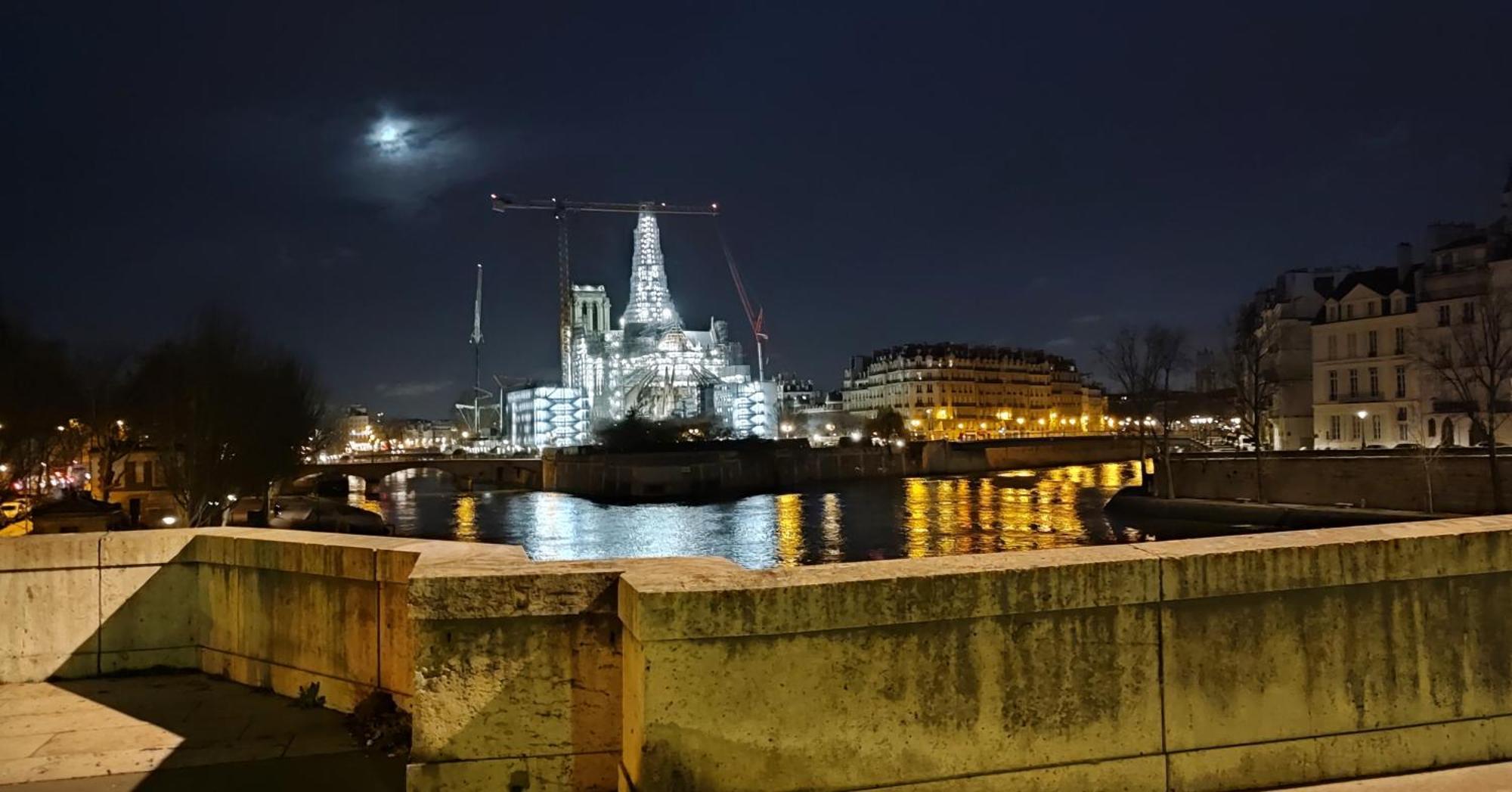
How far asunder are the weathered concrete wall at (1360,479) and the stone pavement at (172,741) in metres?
52.9

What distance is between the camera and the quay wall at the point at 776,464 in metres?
118

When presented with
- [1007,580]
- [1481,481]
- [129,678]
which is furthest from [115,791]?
[1481,481]

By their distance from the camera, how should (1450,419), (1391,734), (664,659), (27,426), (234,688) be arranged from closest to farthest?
(664,659)
(1391,734)
(234,688)
(27,426)
(1450,419)

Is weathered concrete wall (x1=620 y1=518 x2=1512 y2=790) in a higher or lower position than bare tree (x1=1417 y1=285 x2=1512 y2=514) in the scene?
lower

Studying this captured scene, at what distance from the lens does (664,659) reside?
16.4 ft

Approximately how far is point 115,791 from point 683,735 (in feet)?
11.8

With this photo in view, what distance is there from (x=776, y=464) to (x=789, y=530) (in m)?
60.6

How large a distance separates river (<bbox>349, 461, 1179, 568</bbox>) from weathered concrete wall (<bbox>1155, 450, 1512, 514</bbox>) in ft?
23.0

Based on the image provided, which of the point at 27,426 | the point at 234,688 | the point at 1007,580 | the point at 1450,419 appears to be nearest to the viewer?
the point at 1007,580

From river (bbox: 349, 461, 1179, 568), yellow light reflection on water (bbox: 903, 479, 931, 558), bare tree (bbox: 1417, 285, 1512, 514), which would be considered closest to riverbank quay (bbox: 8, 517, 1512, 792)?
yellow light reflection on water (bbox: 903, 479, 931, 558)

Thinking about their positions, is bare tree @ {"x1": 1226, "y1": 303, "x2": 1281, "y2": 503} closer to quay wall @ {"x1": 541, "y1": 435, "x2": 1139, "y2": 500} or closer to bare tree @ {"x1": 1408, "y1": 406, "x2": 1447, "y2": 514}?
bare tree @ {"x1": 1408, "y1": 406, "x2": 1447, "y2": 514}

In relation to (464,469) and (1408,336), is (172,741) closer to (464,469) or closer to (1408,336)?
(1408,336)

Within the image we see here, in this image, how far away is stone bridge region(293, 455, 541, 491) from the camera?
11812 centimetres

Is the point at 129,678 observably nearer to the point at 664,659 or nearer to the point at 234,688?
the point at 234,688
